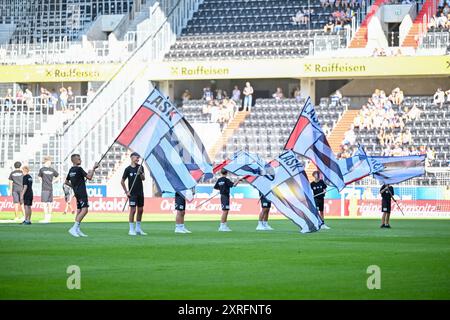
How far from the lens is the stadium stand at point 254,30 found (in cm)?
5588

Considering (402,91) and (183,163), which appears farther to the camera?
(402,91)

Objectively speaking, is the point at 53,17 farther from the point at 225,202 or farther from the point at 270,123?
the point at 225,202

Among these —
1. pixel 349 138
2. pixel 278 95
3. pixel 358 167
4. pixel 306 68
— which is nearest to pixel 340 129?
pixel 349 138

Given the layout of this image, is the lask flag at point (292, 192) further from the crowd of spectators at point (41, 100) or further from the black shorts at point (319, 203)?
the crowd of spectators at point (41, 100)

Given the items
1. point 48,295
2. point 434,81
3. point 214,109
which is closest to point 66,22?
point 214,109

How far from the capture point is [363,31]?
5506 cm

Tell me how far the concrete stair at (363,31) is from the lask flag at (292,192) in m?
23.7

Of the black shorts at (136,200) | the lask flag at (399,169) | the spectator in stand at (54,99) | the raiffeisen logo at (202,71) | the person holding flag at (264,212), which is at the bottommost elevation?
the person holding flag at (264,212)

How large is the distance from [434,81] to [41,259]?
129 feet

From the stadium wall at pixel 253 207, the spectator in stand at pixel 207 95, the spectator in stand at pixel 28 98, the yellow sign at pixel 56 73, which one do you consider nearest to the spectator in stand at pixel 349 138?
the stadium wall at pixel 253 207

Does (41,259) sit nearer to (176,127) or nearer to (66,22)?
(176,127)

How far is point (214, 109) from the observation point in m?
56.1

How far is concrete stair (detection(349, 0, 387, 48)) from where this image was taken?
54.6 metres
